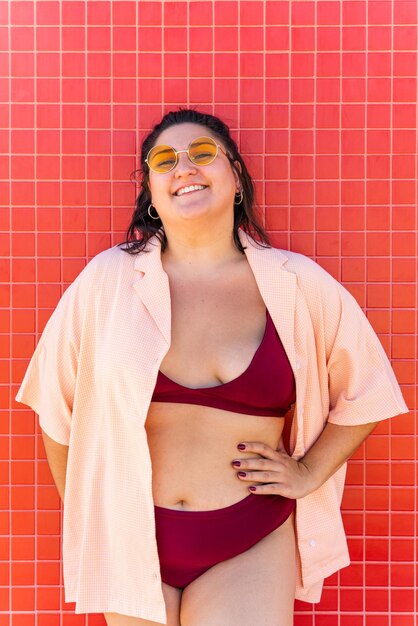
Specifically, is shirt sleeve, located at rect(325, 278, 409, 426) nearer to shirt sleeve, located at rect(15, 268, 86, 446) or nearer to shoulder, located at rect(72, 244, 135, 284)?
shoulder, located at rect(72, 244, 135, 284)

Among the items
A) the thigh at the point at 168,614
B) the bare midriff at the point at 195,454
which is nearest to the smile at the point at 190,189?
the bare midriff at the point at 195,454

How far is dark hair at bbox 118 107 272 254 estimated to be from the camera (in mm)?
2744

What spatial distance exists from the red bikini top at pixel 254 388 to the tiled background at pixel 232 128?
890 millimetres

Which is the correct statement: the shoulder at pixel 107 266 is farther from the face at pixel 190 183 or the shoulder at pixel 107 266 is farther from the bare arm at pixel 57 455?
the bare arm at pixel 57 455

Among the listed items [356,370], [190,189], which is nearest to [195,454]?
[356,370]

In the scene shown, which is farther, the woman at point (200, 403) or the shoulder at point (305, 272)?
the shoulder at point (305, 272)

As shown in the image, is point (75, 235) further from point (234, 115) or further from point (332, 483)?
point (332, 483)

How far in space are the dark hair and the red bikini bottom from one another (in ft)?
2.87

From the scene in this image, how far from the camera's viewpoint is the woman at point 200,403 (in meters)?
2.46

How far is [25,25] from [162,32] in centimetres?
56

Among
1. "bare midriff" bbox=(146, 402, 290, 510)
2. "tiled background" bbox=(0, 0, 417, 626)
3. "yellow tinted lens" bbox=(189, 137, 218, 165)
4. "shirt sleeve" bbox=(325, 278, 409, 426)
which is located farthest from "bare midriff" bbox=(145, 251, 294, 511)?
"tiled background" bbox=(0, 0, 417, 626)

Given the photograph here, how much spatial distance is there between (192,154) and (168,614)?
1453mm

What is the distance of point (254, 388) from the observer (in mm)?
2457

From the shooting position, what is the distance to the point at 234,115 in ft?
10.8
